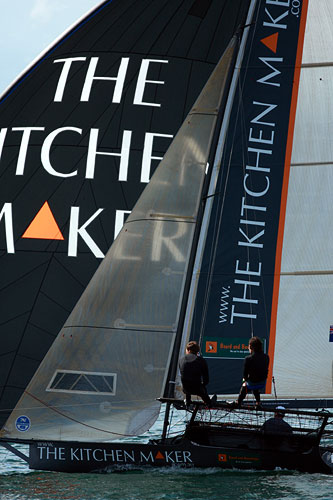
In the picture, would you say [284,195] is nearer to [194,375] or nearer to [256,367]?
[256,367]

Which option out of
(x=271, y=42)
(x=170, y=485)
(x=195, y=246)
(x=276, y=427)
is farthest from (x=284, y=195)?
(x=170, y=485)

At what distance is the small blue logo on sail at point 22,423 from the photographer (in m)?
10.2

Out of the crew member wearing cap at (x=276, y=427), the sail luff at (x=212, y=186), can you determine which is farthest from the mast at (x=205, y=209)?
the crew member wearing cap at (x=276, y=427)

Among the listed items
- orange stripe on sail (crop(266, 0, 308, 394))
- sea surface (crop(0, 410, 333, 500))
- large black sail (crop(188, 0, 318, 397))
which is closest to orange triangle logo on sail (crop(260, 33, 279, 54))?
large black sail (crop(188, 0, 318, 397))

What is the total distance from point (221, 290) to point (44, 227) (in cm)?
230

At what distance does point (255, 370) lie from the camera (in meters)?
10.2

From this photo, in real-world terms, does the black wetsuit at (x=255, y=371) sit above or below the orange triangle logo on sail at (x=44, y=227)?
below

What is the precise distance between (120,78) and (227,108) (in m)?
1.46

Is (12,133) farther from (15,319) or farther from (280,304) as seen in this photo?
(280,304)

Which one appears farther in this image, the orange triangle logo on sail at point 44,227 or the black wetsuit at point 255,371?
the orange triangle logo on sail at point 44,227

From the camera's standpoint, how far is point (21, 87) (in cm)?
1141

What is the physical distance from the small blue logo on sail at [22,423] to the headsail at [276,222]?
227 cm

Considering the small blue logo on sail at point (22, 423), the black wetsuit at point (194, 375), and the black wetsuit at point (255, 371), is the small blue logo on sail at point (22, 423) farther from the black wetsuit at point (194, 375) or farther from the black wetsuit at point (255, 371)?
the black wetsuit at point (255, 371)

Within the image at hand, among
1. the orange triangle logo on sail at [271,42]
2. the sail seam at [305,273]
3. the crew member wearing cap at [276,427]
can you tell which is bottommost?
the crew member wearing cap at [276,427]
